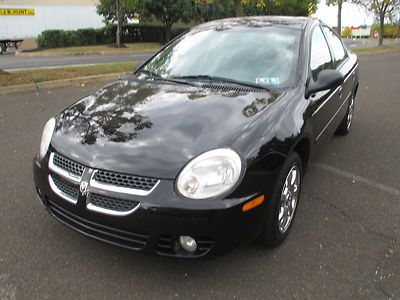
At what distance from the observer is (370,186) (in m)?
4.05

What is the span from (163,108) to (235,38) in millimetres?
1293

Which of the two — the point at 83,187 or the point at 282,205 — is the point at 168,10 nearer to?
the point at 282,205

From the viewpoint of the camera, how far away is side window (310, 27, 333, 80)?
368 cm

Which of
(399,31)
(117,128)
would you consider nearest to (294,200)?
(117,128)

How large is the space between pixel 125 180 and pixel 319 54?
8.08 feet

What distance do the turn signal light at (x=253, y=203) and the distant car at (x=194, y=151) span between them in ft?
0.04

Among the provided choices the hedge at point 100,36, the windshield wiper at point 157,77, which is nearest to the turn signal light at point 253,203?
the windshield wiper at point 157,77

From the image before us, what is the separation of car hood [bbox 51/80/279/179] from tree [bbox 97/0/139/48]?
22145 mm

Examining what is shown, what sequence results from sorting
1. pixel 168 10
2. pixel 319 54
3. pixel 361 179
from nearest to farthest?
1. pixel 319 54
2. pixel 361 179
3. pixel 168 10

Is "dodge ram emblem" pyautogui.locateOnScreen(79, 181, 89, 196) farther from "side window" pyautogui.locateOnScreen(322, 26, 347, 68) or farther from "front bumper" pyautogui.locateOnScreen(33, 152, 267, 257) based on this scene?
"side window" pyautogui.locateOnScreen(322, 26, 347, 68)

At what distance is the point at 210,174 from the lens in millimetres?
2363

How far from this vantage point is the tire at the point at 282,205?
2693mm

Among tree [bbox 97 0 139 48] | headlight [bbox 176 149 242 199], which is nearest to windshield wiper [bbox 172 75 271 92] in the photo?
headlight [bbox 176 149 242 199]

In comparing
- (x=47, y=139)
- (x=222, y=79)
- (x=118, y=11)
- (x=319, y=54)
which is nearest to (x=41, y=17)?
(x=118, y=11)
